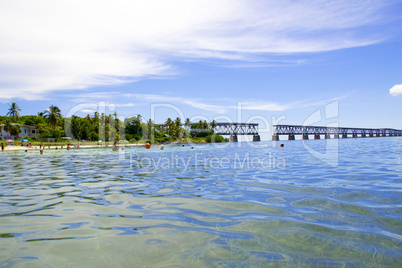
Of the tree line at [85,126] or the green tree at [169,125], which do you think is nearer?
the tree line at [85,126]

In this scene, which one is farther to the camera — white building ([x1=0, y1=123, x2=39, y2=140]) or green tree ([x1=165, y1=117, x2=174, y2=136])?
green tree ([x1=165, y1=117, x2=174, y2=136])

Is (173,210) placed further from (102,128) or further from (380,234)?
(102,128)

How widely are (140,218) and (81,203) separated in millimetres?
2872

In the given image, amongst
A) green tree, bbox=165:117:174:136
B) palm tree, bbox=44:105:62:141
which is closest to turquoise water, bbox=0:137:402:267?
palm tree, bbox=44:105:62:141

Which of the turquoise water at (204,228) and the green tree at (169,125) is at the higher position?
the green tree at (169,125)

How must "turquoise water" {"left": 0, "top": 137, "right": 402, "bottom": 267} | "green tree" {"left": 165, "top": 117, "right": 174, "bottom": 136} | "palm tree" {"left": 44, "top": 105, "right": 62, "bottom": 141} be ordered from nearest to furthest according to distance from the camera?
"turquoise water" {"left": 0, "top": 137, "right": 402, "bottom": 267} < "palm tree" {"left": 44, "top": 105, "right": 62, "bottom": 141} < "green tree" {"left": 165, "top": 117, "right": 174, "bottom": 136}

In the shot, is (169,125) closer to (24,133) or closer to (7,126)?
(24,133)

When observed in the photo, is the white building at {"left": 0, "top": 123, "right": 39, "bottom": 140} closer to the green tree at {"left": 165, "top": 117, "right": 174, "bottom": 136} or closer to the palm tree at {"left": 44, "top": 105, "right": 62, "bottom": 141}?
the palm tree at {"left": 44, "top": 105, "right": 62, "bottom": 141}

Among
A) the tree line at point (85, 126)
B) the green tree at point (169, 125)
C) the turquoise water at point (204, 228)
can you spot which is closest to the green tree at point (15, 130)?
the tree line at point (85, 126)

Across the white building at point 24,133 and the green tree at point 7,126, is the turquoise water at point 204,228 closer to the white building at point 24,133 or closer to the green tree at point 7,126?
the green tree at point 7,126

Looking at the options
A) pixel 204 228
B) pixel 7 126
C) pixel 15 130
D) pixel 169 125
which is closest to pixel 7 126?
pixel 7 126

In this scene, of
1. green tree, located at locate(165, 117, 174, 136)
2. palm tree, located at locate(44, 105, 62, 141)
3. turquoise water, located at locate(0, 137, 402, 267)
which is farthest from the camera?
green tree, located at locate(165, 117, 174, 136)

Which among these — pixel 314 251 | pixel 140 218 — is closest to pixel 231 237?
pixel 314 251

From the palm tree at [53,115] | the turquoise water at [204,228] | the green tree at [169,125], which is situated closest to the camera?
the turquoise water at [204,228]
